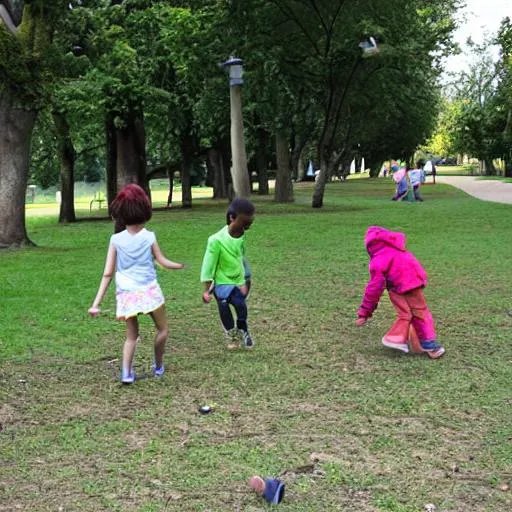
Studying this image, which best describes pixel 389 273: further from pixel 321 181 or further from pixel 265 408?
pixel 321 181

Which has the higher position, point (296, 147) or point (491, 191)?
point (296, 147)

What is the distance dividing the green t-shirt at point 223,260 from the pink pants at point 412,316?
1.31 metres

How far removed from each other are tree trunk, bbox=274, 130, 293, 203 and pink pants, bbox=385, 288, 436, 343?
22.9 metres

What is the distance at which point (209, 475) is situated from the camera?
3.89 meters

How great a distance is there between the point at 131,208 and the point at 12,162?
10100 millimetres

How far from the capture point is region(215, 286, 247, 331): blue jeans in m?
6.34

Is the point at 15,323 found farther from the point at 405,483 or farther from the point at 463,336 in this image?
the point at 405,483

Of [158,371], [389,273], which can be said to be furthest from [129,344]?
[389,273]

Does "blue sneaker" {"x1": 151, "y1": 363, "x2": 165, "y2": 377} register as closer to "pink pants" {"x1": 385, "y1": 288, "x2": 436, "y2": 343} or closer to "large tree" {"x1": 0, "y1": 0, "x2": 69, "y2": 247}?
"pink pants" {"x1": 385, "y1": 288, "x2": 436, "y2": 343}

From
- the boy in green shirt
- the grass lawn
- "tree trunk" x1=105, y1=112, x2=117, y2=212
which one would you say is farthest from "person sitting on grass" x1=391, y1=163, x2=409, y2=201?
the boy in green shirt

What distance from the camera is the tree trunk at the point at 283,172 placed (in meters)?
30.1

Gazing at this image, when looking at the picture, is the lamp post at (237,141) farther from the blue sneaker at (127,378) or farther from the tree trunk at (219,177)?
the tree trunk at (219,177)

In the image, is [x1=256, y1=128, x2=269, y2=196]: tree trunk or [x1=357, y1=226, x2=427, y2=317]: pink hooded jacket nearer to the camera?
[x1=357, y1=226, x2=427, y2=317]: pink hooded jacket

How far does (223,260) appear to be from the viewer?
6289 millimetres
